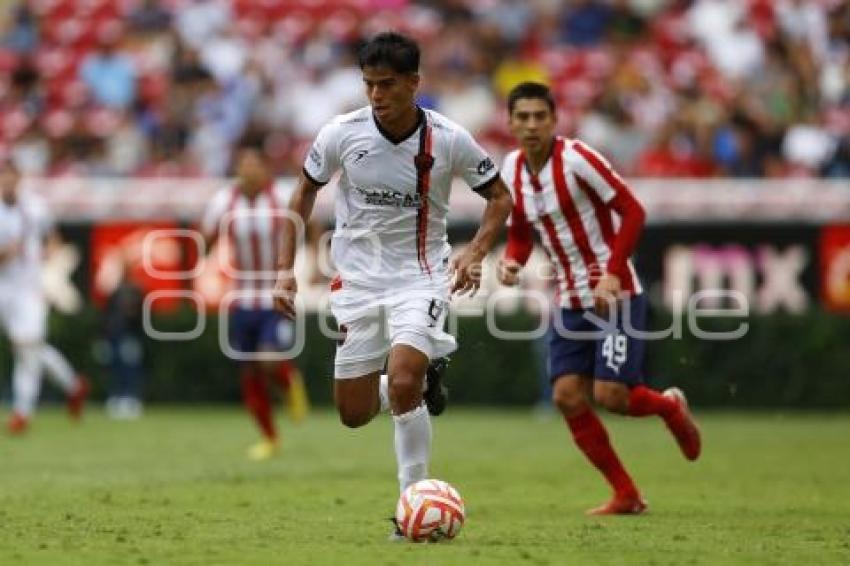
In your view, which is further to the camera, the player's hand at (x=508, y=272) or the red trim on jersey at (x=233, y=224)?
the red trim on jersey at (x=233, y=224)

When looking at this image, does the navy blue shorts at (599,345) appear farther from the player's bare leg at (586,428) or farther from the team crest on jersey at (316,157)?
the team crest on jersey at (316,157)

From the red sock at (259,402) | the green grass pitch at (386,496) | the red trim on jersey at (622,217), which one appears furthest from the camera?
the red sock at (259,402)

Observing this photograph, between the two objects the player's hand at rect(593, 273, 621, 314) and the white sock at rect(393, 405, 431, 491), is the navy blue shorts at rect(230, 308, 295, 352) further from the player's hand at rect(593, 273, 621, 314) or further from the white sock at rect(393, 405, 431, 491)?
the white sock at rect(393, 405, 431, 491)

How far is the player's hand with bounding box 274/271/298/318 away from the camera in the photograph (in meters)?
9.38

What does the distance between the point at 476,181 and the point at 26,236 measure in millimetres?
10151

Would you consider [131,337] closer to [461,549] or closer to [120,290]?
[120,290]

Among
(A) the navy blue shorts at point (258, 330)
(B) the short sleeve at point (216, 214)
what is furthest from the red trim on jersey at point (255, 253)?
(B) the short sleeve at point (216, 214)

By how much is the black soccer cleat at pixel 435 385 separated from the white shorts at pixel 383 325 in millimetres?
85

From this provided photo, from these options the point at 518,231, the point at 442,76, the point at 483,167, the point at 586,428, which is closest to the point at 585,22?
the point at 442,76

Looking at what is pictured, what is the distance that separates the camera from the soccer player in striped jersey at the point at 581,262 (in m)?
11.1

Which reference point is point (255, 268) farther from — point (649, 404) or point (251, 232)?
point (649, 404)

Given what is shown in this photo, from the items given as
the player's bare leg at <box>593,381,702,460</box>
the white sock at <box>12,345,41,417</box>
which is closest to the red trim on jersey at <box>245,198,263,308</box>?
the white sock at <box>12,345,41,417</box>

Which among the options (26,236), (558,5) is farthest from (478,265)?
(558,5)

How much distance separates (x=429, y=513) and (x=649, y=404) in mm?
2896
